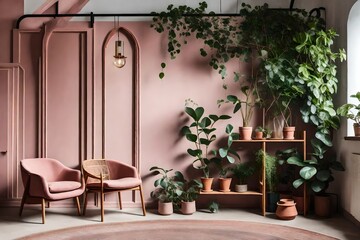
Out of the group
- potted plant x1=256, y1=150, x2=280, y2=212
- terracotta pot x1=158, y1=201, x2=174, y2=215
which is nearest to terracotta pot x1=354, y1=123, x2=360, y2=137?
potted plant x1=256, y1=150, x2=280, y2=212

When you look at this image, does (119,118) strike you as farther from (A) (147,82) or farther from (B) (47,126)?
(B) (47,126)

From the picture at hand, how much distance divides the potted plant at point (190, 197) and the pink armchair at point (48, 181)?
1.27 meters

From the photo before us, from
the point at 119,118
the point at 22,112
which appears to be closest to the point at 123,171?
the point at 119,118

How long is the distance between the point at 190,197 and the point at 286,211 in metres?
1.21

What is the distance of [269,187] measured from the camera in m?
5.72

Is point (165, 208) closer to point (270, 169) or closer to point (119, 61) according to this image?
point (270, 169)

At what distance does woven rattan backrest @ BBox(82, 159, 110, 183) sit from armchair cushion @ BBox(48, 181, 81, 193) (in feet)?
Answer: 1.07

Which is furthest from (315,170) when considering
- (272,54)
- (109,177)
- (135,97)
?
(109,177)

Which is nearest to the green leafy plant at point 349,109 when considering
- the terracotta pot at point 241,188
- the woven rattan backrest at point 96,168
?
the terracotta pot at point 241,188

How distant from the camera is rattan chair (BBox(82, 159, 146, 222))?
532 centimetres

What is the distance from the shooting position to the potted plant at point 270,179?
5.64m

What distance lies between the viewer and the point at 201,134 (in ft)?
19.9

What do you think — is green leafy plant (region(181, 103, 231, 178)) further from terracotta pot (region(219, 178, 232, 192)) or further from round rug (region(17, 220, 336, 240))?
round rug (region(17, 220, 336, 240))

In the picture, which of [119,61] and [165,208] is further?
[119,61]
